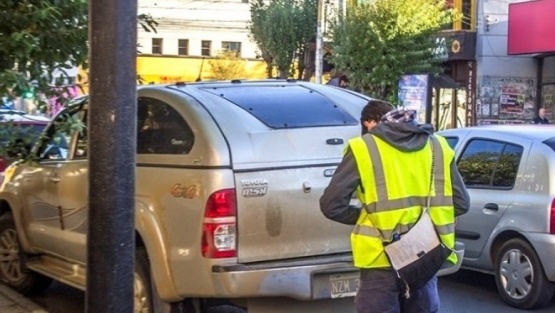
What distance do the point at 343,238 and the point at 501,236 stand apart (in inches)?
109

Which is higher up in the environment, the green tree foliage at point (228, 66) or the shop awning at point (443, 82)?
the green tree foliage at point (228, 66)

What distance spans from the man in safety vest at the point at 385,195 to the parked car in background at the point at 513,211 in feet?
10.9

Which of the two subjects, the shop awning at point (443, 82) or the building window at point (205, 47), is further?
the building window at point (205, 47)

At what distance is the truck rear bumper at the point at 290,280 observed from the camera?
16.3ft

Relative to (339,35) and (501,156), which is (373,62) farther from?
(501,156)

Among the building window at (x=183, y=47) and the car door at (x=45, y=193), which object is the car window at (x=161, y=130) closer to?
the car door at (x=45, y=193)

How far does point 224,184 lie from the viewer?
5.02 meters

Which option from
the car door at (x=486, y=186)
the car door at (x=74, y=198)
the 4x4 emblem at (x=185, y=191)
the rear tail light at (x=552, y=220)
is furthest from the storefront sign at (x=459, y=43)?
the 4x4 emblem at (x=185, y=191)

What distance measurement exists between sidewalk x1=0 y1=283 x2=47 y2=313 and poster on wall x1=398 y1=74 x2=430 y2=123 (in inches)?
640

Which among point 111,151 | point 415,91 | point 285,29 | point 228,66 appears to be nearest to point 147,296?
point 111,151

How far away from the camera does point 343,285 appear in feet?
17.0

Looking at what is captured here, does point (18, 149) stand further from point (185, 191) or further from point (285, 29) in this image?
point (285, 29)

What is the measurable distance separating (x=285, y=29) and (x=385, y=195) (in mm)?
27371

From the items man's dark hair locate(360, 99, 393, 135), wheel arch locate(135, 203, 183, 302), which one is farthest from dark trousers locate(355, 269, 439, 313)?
wheel arch locate(135, 203, 183, 302)
